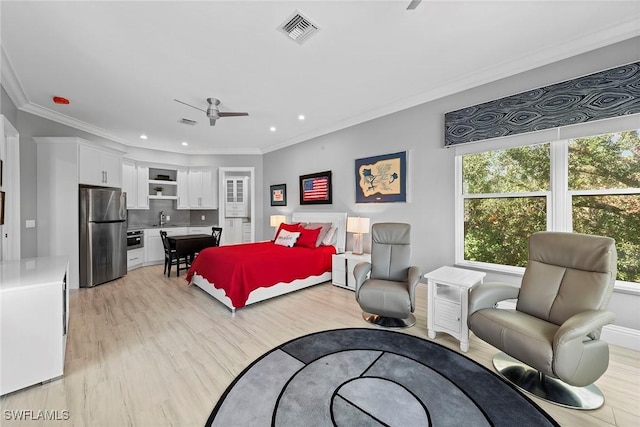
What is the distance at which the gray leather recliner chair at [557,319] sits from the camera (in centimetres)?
161

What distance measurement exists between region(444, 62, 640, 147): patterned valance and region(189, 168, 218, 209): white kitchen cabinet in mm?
5534

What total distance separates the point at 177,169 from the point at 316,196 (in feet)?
12.4

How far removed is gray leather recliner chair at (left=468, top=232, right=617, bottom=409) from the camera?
1.61 meters

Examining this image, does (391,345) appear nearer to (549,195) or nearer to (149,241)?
(549,195)

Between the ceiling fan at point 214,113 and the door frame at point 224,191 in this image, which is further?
the door frame at point 224,191

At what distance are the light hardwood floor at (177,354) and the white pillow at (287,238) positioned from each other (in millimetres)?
891

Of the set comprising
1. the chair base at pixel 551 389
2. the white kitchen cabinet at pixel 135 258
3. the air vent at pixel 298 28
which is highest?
the air vent at pixel 298 28

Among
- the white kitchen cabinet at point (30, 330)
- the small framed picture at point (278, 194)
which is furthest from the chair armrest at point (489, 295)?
the small framed picture at point (278, 194)

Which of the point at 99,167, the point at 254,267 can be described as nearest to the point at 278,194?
the point at 254,267

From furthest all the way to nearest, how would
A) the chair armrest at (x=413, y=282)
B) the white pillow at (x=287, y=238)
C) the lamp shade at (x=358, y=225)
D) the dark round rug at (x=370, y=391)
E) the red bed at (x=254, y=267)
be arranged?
the white pillow at (x=287, y=238) < the lamp shade at (x=358, y=225) < the red bed at (x=254, y=267) < the chair armrest at (x=413, y=282) < the dark round rug at (x=370, y=391)

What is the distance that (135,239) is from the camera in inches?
213

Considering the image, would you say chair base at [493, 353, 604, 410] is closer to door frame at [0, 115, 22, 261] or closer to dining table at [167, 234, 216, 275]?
dining table at [167, 234, 216, 275]

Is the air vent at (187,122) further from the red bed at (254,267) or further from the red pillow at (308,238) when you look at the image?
the red pillow at (308,238)

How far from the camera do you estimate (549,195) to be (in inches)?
105
